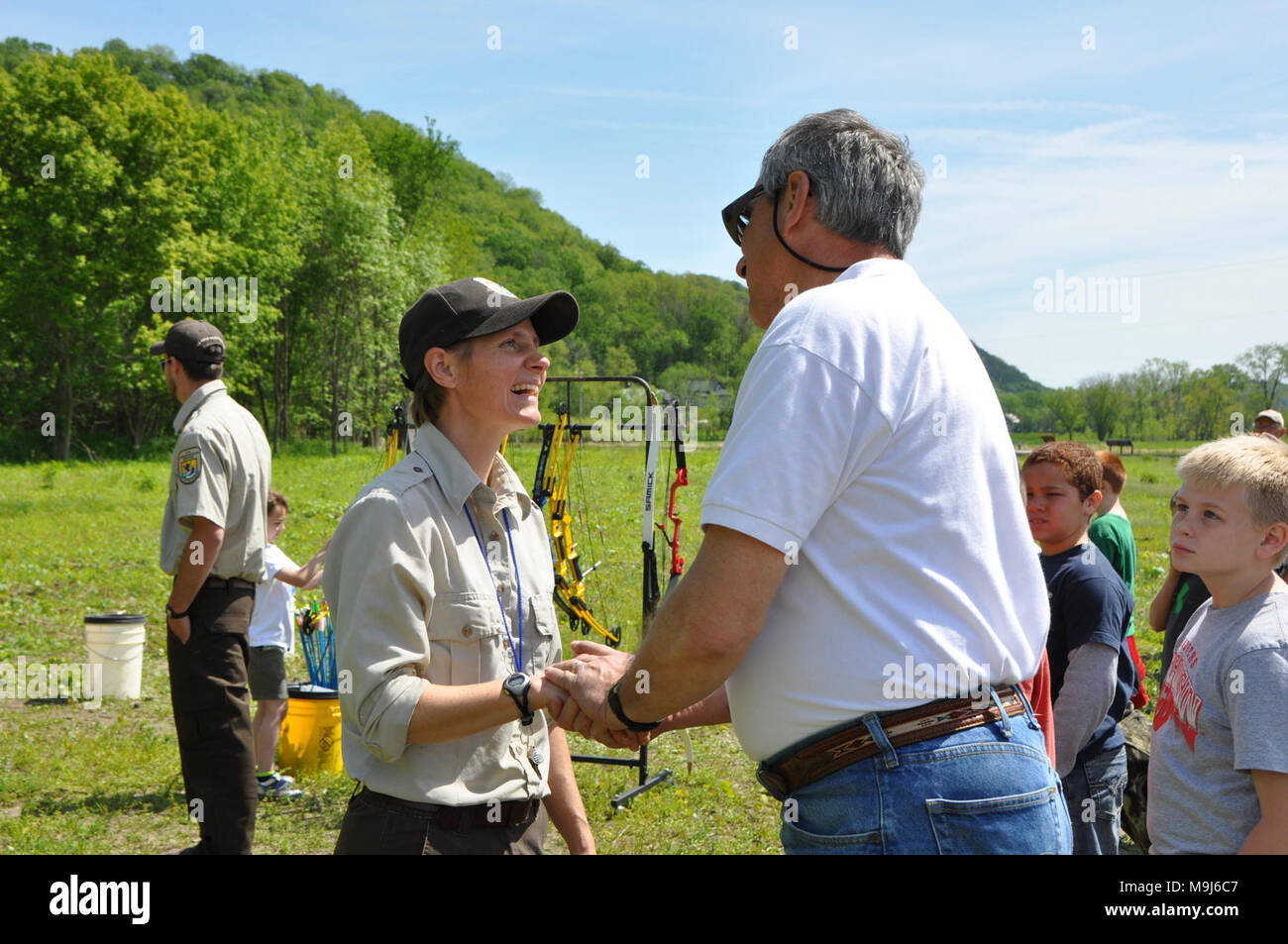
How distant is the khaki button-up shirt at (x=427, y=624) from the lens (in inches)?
85.6

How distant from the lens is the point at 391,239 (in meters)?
51.2

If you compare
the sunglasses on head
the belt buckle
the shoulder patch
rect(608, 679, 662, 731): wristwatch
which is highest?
the sunglasses on head

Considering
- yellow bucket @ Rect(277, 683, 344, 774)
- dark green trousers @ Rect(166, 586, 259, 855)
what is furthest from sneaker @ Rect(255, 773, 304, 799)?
dark green trousers @ Rect(166, 586, 259, 855)

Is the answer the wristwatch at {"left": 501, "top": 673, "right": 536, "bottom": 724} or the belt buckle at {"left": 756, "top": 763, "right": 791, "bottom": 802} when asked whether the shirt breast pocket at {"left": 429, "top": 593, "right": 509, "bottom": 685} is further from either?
the belt buckle at {"left": 756, "top": 763, "right": 791, "bottom": 802}

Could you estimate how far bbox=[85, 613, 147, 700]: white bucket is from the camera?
8.52 metres

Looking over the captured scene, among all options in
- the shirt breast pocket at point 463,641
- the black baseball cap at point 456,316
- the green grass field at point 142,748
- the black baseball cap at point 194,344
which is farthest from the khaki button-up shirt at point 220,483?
the shirt breast pocket at point 463,641

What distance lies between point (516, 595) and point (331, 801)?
4.64 m

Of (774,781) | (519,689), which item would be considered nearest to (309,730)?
(519,689)

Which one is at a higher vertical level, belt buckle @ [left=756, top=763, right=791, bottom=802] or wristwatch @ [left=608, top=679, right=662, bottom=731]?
wristwatch @ [left=608, top=679, right=662, bottom=731]

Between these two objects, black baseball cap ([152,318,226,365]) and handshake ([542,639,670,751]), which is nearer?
handshake ([542,639,670,751])

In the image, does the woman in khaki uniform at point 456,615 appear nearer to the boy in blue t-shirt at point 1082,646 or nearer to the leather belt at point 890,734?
the leather belt at point 890,734

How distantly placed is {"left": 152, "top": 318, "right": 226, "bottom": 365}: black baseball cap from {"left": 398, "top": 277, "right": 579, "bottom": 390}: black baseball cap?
10.4 ft

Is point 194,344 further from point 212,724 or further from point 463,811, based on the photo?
point 463,811

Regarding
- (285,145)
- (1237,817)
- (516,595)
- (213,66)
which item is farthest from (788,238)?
(213,66)
